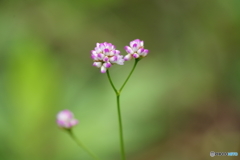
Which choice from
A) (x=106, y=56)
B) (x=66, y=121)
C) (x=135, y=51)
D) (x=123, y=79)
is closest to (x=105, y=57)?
(x=106, y=56)

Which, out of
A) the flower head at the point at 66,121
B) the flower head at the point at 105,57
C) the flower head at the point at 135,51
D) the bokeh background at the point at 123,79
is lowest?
the flower head at the point at 66,121

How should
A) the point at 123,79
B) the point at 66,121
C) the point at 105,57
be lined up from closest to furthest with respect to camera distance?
the point at 105,57 < the point at 66,121 < the point at 123,79

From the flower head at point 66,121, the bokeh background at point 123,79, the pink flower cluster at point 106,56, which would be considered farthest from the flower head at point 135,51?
the bokeh background at point 123,79

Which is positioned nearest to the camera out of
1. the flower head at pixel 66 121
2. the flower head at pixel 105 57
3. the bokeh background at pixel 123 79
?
the flower head at pixel 105 57

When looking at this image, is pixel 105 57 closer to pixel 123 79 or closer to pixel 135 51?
pixel 135 51

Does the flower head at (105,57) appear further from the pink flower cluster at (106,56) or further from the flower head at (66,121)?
the flower head at (66,121)

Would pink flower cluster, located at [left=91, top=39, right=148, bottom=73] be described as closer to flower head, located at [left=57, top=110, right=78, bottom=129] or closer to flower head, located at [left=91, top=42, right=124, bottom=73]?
flower head, located at [left=91, top=42, right=124, bottom=73]

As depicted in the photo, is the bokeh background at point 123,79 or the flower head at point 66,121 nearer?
the flower head at point 66,121

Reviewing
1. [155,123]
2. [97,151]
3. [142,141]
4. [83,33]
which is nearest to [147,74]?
[155,123]

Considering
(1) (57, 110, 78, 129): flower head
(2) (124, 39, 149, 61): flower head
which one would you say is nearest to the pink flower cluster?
(2) (124, 39, 149, 61): flower head
